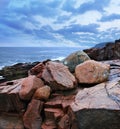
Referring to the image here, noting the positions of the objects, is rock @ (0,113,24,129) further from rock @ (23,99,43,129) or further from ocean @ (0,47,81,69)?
ocean @ (0,47,81,69)

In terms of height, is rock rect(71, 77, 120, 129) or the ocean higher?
rock rect(71, 77, 120, 129)

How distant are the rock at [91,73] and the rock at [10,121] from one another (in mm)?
2590

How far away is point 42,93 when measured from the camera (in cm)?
920

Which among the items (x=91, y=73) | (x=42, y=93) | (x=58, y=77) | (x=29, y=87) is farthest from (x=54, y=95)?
(x=91, y=73)

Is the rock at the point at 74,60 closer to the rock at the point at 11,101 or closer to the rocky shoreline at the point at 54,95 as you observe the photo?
the rocky shoreline at the point at 54,95

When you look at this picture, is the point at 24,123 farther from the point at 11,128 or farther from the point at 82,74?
the point at 82,74

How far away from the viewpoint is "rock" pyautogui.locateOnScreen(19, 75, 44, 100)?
9273 mm

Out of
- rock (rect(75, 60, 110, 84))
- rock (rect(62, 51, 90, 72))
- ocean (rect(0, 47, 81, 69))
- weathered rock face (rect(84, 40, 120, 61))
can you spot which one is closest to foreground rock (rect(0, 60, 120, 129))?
rock (rect(75, 60, 110, 84))

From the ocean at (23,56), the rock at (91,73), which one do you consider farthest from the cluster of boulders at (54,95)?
the ocean at (23,56)

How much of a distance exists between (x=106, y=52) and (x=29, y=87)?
57.0 ft

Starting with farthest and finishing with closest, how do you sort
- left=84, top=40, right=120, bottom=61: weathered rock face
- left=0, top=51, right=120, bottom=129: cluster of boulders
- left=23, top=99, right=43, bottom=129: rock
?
left=84, top=40, right=120, bottom=61: weathered rock face, left=23, top=99, right=43, bottom=129: rock, left=0, top=51, right=120, bottom=129: cluster of boulders

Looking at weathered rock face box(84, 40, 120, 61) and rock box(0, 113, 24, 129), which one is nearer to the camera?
rock box(0, 113, 24, 129)

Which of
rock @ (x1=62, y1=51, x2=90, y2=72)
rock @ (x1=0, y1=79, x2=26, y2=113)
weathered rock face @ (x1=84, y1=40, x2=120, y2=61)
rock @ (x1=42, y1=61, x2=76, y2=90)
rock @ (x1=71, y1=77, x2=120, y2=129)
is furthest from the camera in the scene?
weathered rock face @ (x1=84, y1=40, x2=120, y2=61)

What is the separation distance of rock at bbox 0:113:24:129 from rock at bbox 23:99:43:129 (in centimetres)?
32
